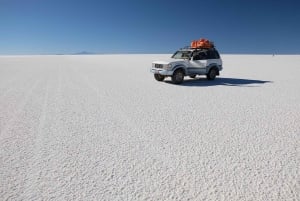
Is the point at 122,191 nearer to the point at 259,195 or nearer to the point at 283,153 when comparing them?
the point at 259,195

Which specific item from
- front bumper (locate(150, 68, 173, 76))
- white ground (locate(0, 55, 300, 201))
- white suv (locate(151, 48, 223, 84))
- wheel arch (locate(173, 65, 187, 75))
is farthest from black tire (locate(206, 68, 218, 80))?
white ground (locate(0, 55, 300, 201))

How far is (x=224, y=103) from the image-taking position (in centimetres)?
852

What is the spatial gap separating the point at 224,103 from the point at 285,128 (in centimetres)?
297

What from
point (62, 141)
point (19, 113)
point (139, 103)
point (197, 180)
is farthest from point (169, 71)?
point (197, 180)

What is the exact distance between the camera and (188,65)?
47.3ft

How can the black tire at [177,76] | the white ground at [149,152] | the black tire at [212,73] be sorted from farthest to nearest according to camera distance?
the black tire at [212,73]
the black tire at [177,76]
the white ground at [149,152]

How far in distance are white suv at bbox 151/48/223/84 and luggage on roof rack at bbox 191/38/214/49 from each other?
243 mm

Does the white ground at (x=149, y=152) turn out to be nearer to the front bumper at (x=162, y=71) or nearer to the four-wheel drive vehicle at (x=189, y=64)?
the front bumper at (x=162, y=71)

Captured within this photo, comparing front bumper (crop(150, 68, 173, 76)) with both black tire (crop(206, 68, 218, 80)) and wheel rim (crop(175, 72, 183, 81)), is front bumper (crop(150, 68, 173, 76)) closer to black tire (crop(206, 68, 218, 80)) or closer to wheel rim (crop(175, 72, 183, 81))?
wheel rim (crop(175, 72, 183, 81))

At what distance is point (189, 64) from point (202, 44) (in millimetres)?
1899

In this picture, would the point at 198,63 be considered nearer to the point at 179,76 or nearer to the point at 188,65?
the point at 188,65

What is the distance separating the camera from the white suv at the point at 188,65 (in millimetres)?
13930

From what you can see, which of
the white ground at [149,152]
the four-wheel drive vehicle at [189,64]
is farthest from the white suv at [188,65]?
the white ground at [149,152]

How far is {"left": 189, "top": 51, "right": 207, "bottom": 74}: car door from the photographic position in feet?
48.1
